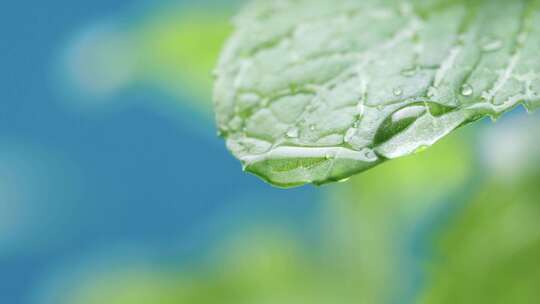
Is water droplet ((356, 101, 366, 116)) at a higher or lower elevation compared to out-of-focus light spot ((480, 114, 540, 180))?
lower

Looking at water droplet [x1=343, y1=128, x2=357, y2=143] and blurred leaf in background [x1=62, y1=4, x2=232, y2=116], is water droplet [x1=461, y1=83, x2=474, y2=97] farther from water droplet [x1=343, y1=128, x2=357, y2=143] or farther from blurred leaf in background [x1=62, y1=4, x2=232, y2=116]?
blurred leaf in background [x1=62, y1=4, x2=232, y2=116]

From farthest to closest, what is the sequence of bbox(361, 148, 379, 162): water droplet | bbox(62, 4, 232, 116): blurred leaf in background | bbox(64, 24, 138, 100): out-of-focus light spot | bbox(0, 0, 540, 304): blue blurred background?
bbox(64, 24, 138, 100): out-of-focus light spot
bbox(62, 4, 232, 116): blurred leaf in background
bbox(0, 0, 540, 304): blue blurred background
bbox(361, 148, 379, 162): water droplet

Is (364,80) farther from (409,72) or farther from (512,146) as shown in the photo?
(512,146)

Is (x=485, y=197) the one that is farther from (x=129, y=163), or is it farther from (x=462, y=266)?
(x=129, y=163)

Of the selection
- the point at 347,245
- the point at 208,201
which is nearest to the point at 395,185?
the point at 347,245

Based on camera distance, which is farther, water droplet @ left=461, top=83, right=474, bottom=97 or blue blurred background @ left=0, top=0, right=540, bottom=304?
blue blurred background @ left=0, top=0, right=540, bottom=304

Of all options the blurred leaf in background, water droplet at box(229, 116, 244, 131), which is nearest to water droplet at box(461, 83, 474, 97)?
water droplet at box(229, 116, 244, 131)

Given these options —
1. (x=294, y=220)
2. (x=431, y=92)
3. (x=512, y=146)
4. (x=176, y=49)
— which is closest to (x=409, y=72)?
(x=431, y=92)
